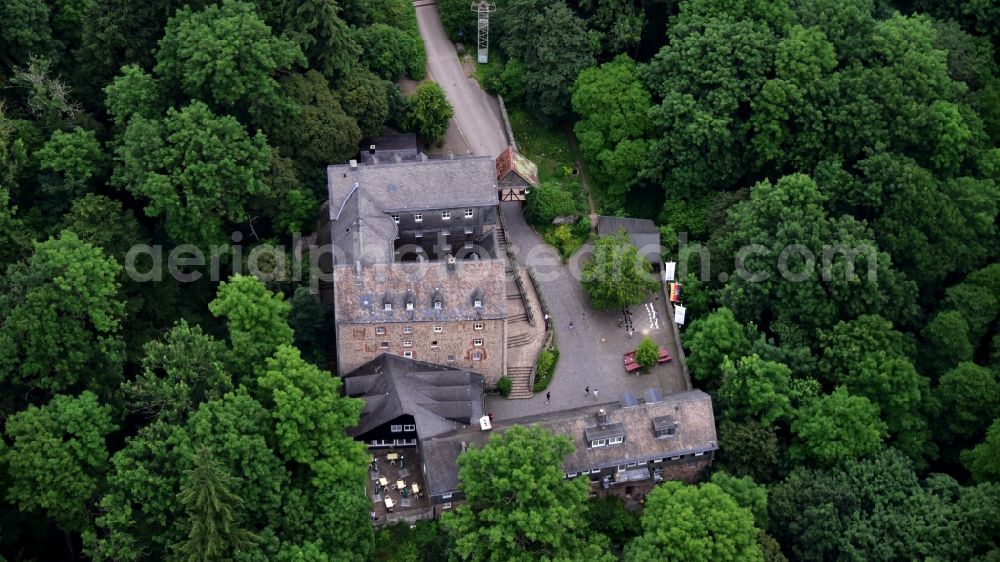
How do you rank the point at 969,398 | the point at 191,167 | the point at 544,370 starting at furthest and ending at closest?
1. the point at 544,370
2. the point at 969,398
3. the point at 191,167

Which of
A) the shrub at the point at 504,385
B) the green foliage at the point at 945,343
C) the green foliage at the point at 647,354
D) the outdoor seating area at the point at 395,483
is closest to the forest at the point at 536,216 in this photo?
the green foliage at the point at 945,343

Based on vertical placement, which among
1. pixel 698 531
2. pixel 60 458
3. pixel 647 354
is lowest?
pixel 698 531

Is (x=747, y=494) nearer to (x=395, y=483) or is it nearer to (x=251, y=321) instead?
(x=395, y=483)

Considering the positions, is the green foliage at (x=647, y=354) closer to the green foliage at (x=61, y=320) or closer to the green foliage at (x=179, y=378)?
the green foliage at (x=179, y=378)

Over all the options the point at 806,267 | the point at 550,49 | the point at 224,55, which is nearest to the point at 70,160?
the point at 224,55

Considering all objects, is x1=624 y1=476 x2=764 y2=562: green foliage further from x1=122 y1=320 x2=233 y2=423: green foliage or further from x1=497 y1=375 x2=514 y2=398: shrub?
x1=122 y1=320 x2=233 y2=423: green foliage

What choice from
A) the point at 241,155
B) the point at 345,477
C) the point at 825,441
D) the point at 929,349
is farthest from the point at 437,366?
the point at 929,349
